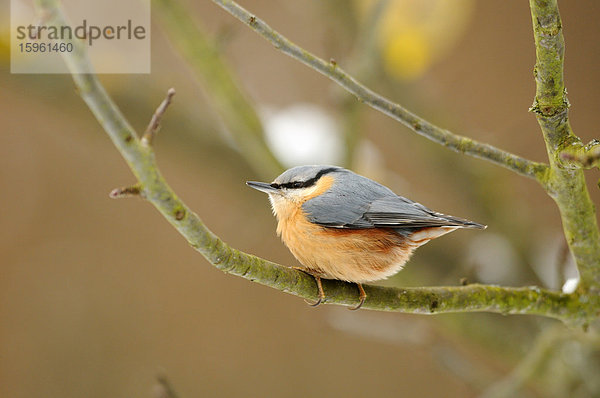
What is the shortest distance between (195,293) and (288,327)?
1.29ft

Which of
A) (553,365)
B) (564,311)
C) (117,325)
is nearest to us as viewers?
(564,311)

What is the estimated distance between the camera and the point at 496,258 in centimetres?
189


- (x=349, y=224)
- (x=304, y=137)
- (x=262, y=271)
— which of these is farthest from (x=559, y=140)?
(x=304, y=137)

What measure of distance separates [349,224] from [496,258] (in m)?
1.11

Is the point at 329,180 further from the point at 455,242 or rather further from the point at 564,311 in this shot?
the point at 455,242

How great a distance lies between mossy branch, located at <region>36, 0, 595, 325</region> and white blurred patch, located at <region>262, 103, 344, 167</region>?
70cm

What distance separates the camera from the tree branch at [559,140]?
731 mm

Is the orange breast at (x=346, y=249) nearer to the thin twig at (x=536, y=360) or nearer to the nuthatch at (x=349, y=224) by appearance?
the nuthatch at (x=349, y=224)

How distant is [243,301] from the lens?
7.59ft

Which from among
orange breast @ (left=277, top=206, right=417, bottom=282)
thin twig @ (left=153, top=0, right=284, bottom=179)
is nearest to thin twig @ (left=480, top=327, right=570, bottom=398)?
orange breast @ (left=277, top=206, right=417, bottom=282)

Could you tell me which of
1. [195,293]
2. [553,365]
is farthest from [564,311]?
[195,293]

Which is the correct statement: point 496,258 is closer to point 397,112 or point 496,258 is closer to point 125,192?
point 397,112

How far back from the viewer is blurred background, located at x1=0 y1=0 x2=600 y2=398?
6.23 feet

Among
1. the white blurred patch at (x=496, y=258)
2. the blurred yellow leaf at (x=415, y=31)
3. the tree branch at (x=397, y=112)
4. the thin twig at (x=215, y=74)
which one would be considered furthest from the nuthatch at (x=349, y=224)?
the white blurred patch at (x=496, y=258)
